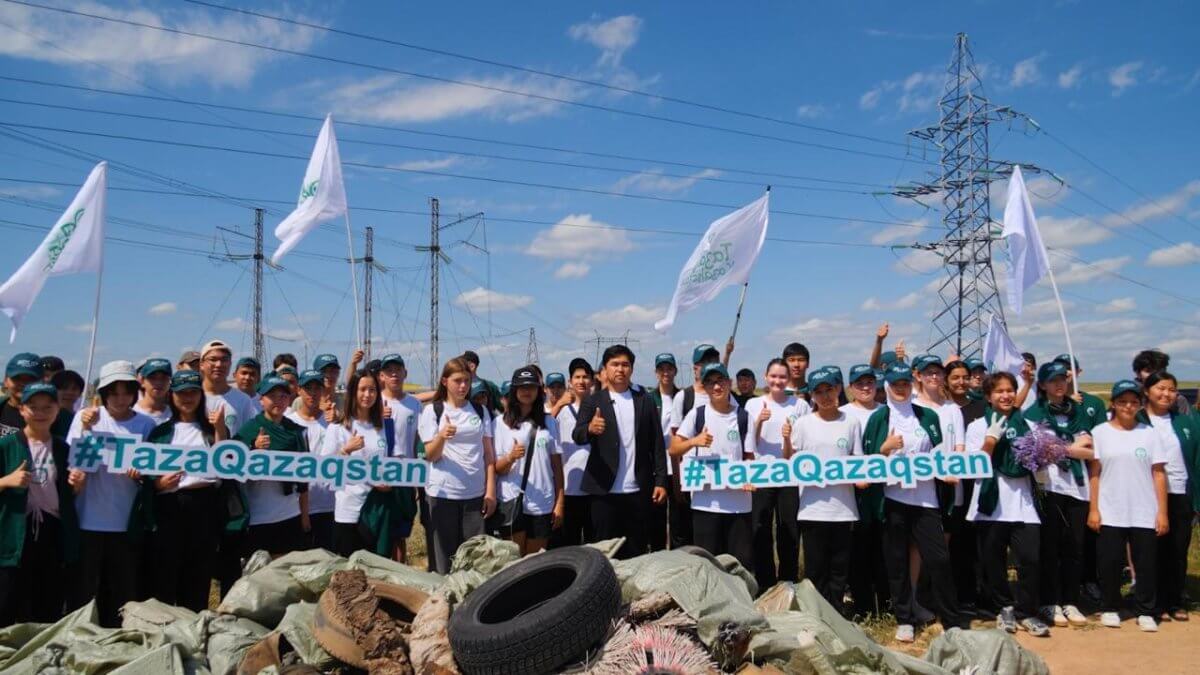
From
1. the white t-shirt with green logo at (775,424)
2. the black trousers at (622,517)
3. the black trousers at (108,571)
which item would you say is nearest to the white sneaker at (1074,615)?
the white t-shirt with green logo at (775,424)

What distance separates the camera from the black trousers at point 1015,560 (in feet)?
21.9

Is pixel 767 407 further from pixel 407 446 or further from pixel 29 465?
pixel 29 465

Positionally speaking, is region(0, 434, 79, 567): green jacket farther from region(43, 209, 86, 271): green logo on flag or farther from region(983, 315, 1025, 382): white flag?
region(983, 315, 1025, 382): white flag

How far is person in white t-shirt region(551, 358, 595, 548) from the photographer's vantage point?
726 cm

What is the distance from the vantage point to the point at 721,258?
29.9 feet

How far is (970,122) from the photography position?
31.7 m

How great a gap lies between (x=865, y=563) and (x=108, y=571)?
609 cm

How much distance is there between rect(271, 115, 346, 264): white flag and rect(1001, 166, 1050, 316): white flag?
8174mm

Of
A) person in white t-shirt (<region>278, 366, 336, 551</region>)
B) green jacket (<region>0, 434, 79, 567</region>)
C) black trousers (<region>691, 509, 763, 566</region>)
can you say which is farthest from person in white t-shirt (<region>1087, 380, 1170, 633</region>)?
green jacket (<region>0, 434, 79, 567</region>)

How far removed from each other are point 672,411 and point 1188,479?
15.1 feet

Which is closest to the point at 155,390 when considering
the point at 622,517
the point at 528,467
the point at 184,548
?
the point at 184,548

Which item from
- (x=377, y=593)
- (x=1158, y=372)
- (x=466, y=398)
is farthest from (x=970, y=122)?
(x=377, y=593)

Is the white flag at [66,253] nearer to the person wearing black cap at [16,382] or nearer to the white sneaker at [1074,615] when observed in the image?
the person wearing black cap at [16,382]

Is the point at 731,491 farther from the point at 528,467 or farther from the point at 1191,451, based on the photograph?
the point at 1191,451
